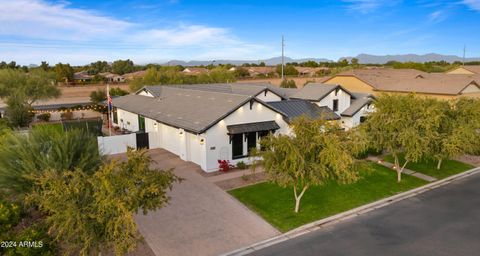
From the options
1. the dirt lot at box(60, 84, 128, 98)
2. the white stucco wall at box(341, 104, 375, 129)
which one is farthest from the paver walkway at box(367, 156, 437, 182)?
the dirt lot at box(60, 84, 128, 98)

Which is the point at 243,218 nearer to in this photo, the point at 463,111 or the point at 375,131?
the point at 375,131

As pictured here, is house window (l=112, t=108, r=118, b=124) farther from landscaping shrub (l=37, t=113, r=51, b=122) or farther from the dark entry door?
the dark entry door

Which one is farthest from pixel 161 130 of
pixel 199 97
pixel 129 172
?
pixel 129 172

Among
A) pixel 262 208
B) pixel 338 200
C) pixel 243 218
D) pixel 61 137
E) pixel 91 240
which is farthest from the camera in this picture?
pixel 338 200

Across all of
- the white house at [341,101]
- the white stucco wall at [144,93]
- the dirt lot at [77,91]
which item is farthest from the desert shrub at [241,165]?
the dirt lot at [77,91]

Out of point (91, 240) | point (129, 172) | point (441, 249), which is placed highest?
point (129, 172)

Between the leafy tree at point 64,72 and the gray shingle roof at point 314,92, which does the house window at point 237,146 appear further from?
the leafy tree at point 64,72
